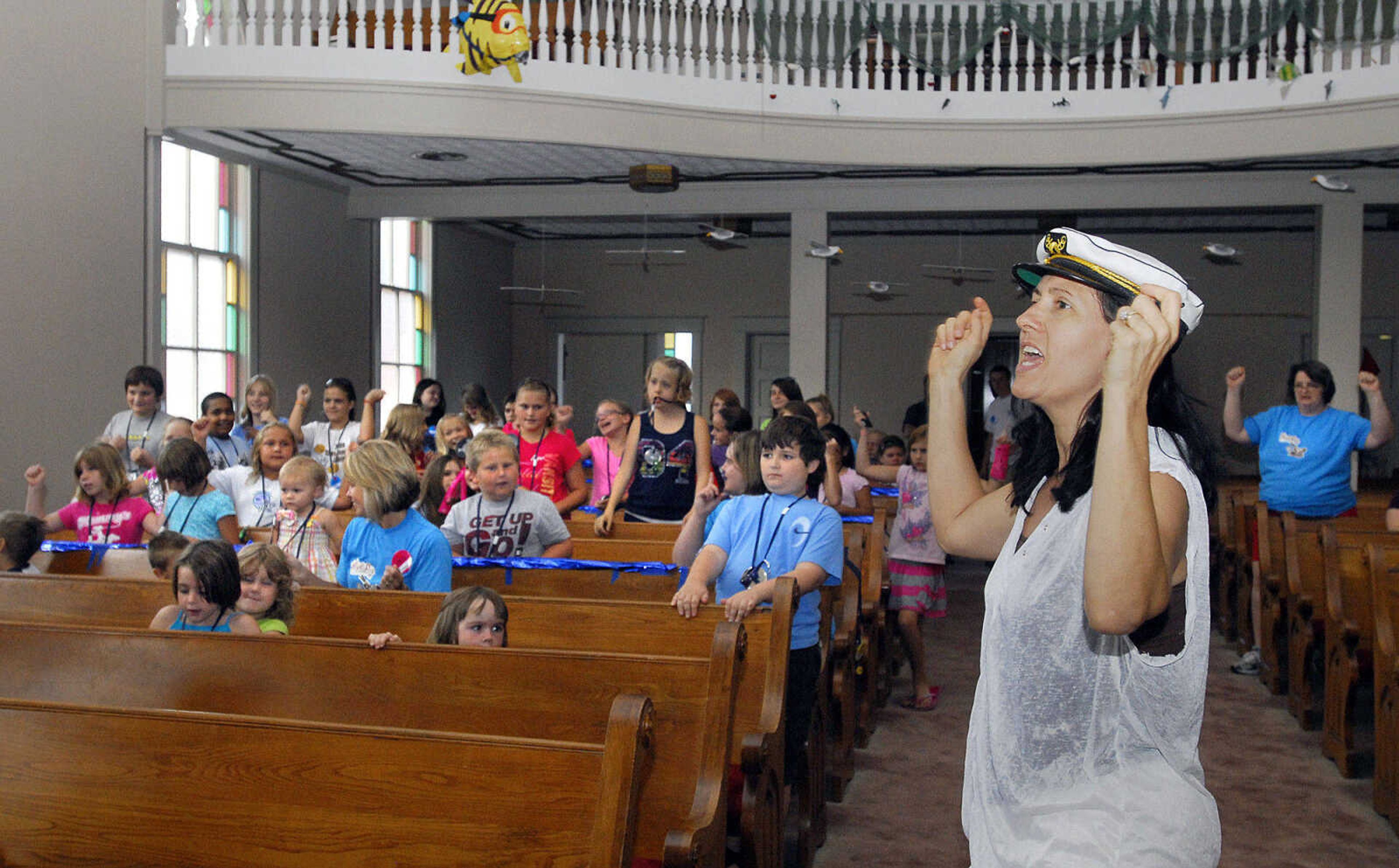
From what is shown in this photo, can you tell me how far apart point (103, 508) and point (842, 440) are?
3919 millimetres

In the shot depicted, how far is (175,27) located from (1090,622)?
9780 mm

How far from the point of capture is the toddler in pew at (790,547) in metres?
3.84

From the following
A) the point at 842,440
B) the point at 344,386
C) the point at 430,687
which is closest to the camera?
the point at 430,687

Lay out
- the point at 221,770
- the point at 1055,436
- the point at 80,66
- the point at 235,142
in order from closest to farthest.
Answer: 1. the point at 1055,436
2. the point at 221,770
3. the point at 80,66
4. the point at 235,142

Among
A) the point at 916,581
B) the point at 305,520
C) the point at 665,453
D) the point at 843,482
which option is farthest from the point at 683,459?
the point at 305,520

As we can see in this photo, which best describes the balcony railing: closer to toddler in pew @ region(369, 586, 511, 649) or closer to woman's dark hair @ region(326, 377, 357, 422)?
woman's dark hair @ region(326, 377, 357, 422)

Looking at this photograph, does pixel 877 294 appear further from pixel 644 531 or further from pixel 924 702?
pixel 644 531

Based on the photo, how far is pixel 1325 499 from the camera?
251 inches

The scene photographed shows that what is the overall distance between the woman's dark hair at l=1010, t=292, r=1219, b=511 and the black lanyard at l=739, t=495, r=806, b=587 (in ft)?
7.55

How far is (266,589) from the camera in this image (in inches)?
149

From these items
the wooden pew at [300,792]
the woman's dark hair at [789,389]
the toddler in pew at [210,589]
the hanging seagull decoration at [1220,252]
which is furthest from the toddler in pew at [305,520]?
the hanging seagull decoration at [1220,252]

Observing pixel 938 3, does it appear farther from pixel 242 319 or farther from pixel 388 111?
pixel 242 319

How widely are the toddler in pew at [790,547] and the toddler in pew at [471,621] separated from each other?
651 mm

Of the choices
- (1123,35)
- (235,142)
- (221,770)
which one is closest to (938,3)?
(1123,35)
